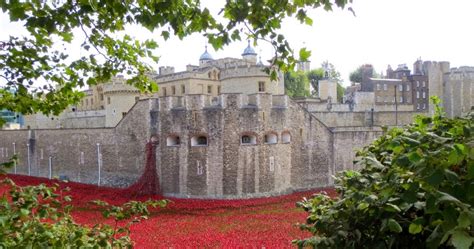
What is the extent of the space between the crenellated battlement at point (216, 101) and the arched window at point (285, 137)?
1441 mm

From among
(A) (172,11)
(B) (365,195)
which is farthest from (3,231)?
(B) (365,195)

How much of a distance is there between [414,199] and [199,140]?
17641 mm

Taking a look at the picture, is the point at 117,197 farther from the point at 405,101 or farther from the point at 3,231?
the point at 405,101

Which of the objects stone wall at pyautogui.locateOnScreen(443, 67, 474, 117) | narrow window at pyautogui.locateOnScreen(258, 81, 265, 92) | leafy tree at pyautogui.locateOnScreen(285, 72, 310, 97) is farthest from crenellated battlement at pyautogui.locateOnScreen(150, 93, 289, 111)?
leafy tree at pyautogui.locateOnScreen(285, 72, 310, 97)

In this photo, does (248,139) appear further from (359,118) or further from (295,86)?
(295,86)

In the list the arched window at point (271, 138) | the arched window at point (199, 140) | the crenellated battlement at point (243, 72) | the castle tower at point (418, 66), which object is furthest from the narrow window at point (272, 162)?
the castle tower at point (418, 66)

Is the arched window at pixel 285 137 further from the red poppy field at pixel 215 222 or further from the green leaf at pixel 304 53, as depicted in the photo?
the green leaf at pixel 304 53

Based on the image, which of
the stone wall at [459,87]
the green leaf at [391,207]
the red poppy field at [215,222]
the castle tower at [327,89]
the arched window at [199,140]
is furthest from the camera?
the stone wall at [459,87]

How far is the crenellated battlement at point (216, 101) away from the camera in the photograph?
1958 cm

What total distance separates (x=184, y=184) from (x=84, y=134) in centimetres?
919

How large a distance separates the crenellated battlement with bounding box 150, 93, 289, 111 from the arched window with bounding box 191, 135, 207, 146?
1276mm

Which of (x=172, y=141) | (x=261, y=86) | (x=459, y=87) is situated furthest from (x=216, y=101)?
(x=459, y=87)

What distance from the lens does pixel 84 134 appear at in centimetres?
2592

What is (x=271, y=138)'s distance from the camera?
2062 centimetres
